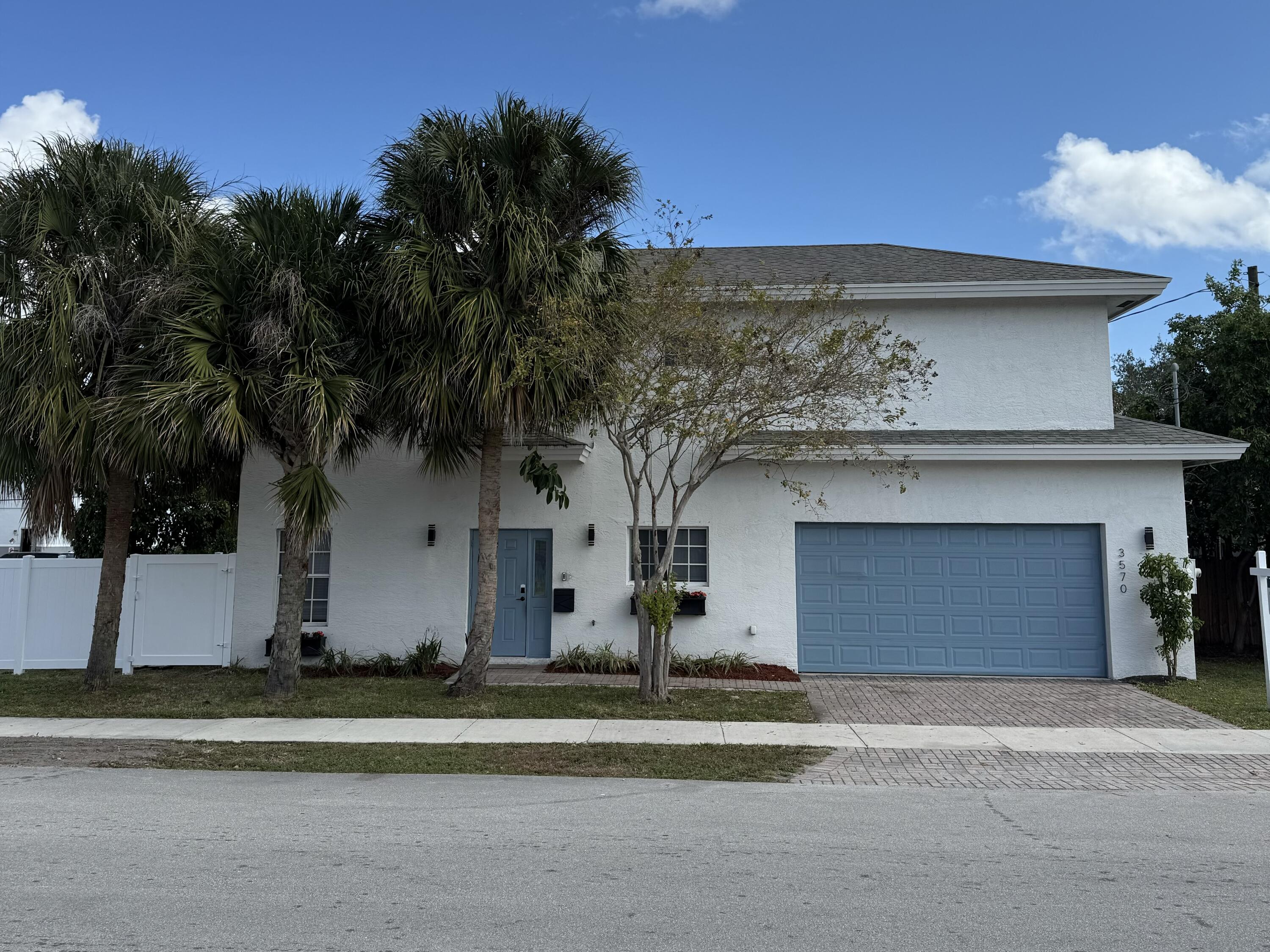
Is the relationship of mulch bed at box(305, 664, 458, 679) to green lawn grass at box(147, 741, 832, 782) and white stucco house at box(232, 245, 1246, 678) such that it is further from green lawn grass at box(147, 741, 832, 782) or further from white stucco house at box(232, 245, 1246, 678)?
green lawn grass at box(147, 741, 832, 782)

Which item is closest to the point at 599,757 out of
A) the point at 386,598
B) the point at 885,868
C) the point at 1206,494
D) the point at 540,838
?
the point at 540,838

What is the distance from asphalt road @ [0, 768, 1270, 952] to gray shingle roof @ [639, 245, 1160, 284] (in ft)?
26.3

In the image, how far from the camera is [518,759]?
28.3 feet

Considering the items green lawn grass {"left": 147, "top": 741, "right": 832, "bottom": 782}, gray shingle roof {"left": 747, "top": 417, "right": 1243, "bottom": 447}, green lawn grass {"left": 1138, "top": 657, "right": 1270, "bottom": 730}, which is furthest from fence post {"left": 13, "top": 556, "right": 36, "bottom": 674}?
green lawn grass {"left": 1138, "top": 657, "right": 1270, "bottom": 730}

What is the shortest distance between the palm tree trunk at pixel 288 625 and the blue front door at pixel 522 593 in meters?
3.34

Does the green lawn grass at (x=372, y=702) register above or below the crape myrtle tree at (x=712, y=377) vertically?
below

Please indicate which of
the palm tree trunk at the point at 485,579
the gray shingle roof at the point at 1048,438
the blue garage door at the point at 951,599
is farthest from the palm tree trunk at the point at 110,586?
the gray shingle roof at the point at 1048,438

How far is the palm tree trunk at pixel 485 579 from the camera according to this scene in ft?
38.9

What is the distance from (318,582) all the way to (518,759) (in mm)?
7662

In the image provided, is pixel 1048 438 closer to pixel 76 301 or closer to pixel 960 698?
pixel 960 698

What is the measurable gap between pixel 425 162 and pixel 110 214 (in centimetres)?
421

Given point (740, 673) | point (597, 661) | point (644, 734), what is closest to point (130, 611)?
point (597, 661)

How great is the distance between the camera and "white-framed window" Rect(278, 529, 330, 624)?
49.1ft

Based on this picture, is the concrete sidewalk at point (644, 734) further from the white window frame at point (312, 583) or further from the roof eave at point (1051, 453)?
the roof eave at point (1051, 453)
